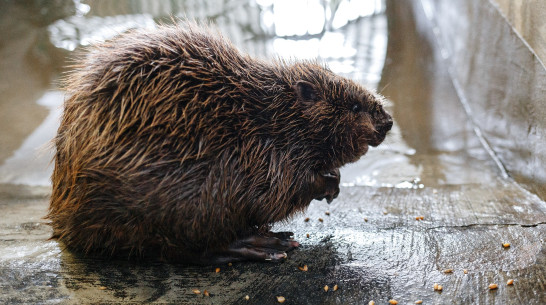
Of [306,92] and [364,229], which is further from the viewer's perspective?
[364,229]

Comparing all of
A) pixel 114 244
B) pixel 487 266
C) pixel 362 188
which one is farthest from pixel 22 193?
Result: pixel 487 266

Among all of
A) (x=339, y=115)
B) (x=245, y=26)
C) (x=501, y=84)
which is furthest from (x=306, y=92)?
(x=245, y=26)

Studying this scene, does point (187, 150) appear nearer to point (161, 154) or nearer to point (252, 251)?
point (161, 154)

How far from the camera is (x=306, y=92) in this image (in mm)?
3725

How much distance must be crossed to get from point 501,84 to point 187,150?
3.89 metres

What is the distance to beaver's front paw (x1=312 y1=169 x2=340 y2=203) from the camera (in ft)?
11.9

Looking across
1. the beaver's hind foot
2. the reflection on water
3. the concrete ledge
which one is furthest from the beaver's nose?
the reflection on water

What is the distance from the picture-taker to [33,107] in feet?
21.0

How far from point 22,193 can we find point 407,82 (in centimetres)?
512

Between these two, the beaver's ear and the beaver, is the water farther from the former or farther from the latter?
the beaver

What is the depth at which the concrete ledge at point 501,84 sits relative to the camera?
4516 mm

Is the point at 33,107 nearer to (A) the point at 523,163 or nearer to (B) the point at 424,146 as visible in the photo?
(B) the point at 424,146

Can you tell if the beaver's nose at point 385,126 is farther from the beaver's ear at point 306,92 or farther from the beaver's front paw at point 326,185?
the beaver's ear at point 306,92

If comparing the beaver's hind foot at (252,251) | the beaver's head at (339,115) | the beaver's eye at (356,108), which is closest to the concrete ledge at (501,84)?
the beaver's head at (339,115)
